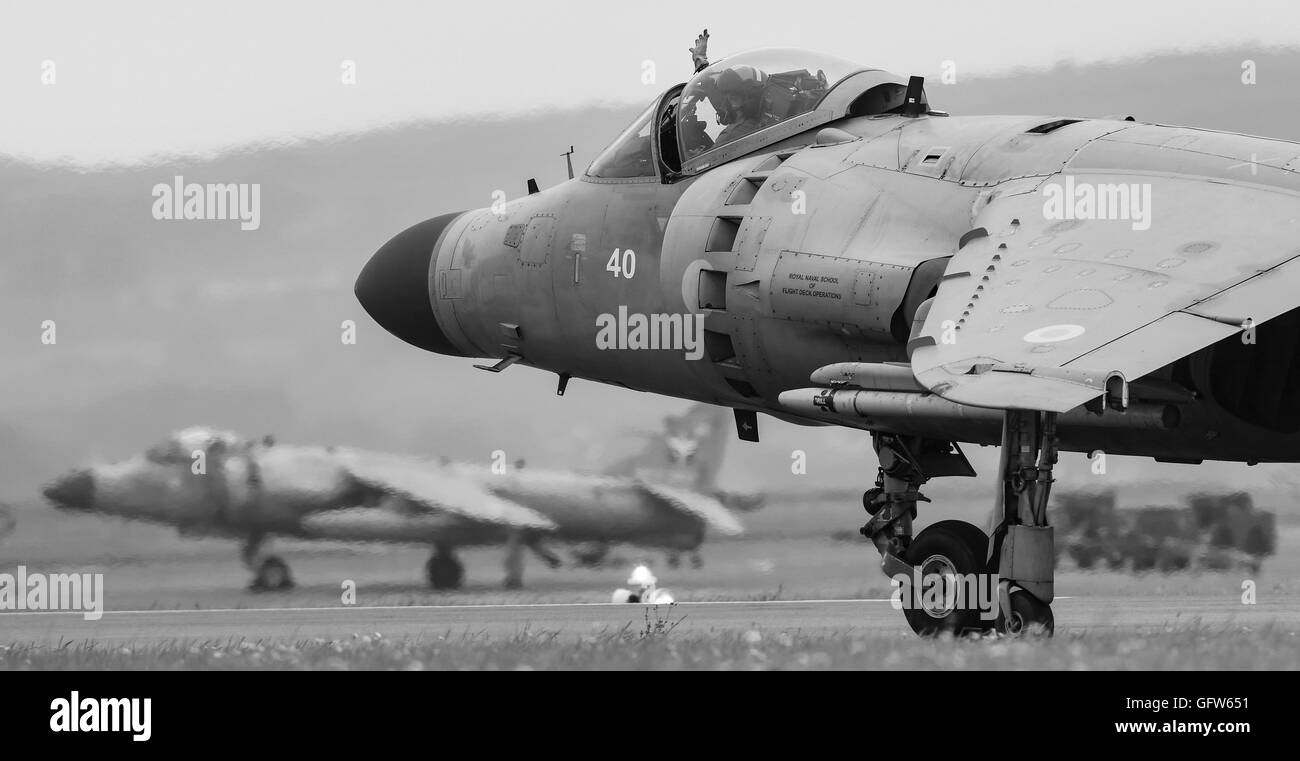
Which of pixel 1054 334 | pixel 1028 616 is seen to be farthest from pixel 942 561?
pixel 1054 334

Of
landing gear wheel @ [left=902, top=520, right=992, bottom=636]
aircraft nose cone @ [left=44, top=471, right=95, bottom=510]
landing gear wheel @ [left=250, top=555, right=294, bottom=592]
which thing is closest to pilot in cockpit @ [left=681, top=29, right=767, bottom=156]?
landing gear wheel @ [left=902, top=520, right=992, bottom=636]

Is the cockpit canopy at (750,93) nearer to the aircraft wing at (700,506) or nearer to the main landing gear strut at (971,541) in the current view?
the main landing gear strut at (971,541)

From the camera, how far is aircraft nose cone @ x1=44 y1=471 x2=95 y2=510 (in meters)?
15.8

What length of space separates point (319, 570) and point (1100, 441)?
836 centimetres

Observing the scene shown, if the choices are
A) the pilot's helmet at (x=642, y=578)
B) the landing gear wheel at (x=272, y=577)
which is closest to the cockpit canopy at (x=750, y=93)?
the pilot's helmet at (x=642, y=578)

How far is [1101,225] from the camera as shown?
8.73 metres

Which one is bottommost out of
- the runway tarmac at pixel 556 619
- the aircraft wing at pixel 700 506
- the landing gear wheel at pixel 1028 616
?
the runway tarmac at pixel 556 619

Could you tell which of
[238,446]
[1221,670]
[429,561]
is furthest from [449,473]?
[1221,670]

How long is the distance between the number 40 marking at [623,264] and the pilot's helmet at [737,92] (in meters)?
1.25

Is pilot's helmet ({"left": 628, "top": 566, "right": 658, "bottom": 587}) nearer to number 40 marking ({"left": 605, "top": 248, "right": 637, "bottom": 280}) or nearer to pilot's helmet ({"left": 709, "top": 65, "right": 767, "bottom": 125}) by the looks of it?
number 40 marking ({"left": 605, "top": 248, "right": 637, "bottom": 280})

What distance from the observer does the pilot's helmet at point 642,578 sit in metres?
16.2

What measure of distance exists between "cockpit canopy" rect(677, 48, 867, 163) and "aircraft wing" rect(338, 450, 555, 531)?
17.3 feet
